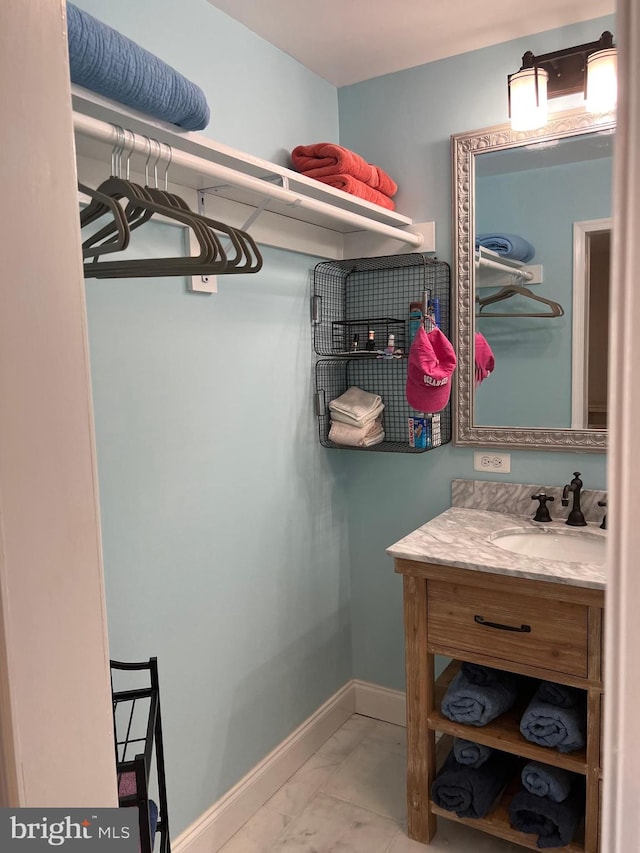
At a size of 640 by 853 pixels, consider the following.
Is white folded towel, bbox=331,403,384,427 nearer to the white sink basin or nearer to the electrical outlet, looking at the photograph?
the electrical outlet

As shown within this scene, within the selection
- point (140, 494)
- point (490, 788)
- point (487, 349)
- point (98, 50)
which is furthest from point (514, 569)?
point (98, 50)

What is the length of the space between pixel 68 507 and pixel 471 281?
5.78 feet

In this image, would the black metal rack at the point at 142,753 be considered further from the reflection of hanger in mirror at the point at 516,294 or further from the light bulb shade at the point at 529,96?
the light bulb shade at the point at 529,96

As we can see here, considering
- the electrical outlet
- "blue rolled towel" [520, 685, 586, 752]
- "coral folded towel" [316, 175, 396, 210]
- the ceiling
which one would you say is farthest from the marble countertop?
the ceiling

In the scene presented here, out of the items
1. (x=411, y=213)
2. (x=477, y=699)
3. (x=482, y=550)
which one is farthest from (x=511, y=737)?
(x=411, y=213)

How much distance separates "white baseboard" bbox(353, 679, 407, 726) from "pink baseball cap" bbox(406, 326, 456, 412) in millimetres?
1186

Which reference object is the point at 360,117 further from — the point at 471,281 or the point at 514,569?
the point at 514,569

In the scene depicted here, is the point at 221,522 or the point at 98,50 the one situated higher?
the point at 98,50

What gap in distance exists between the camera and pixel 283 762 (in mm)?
2230

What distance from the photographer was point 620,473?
0.52m

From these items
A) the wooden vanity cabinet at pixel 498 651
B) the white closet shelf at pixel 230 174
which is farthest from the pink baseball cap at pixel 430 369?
the wooden vanity cabinet at pixel 498 651

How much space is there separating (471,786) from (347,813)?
0.47 meters

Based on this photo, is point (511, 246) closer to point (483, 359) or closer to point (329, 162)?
point (483, 359)

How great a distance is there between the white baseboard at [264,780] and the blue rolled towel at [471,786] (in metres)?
0.55
